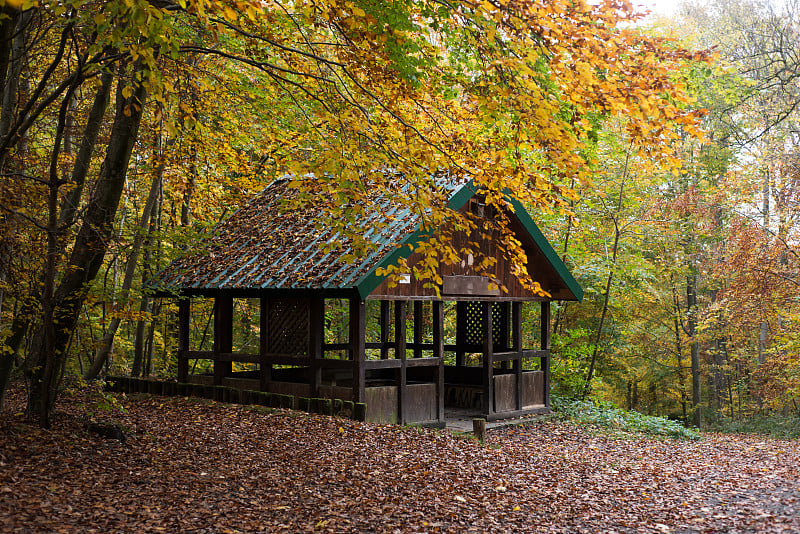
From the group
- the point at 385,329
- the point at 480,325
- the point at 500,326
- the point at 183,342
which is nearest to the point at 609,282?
the point at 500,326

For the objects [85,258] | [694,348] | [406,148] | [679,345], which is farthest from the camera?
[679,345]

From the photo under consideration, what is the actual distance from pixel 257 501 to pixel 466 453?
3735mm

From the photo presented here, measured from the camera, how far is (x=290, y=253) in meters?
12.3

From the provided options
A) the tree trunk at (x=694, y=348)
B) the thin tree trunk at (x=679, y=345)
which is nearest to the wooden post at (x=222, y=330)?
the tree trunk at (x=694, y=348)

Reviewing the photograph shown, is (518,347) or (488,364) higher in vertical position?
(518,347)

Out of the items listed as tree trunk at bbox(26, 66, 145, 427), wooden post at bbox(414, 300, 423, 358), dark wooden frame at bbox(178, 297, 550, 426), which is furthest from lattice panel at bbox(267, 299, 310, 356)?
tree trunk at bbox(26, 66, 145, 427)

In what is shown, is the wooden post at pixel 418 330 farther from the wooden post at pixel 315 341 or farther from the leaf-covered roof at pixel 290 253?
the wooden post at pixel 315 341

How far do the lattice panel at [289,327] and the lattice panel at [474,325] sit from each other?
4.79 meters

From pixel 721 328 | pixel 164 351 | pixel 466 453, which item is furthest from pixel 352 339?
pixel 721 328

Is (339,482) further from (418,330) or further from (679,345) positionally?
(679,345)

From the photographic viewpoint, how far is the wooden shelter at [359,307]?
36.5 ft

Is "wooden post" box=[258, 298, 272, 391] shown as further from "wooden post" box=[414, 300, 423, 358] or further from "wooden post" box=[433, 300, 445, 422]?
"wooden post" box=[414, 300, 423, 358]

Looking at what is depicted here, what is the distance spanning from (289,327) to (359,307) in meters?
1.85

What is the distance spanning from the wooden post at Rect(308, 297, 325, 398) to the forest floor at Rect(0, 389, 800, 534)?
0.96m
